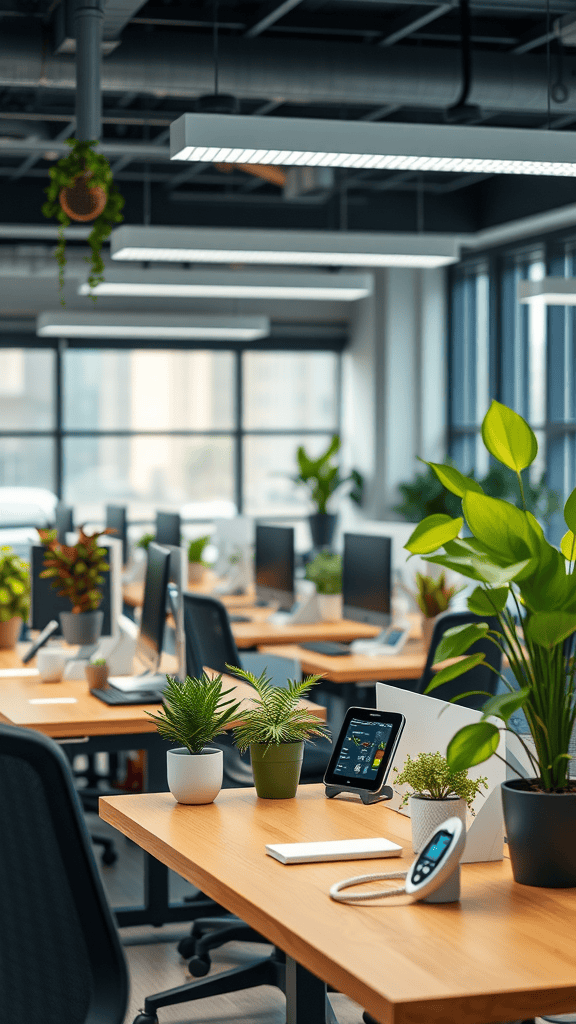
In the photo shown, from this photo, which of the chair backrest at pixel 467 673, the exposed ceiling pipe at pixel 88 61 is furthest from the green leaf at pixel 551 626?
the exposed ceiling pipe at pixel 88 61

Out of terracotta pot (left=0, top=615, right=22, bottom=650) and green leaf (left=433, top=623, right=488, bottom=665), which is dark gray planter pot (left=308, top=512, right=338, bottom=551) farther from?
green leaf (left=433, top=623, right=488, bottom=665)

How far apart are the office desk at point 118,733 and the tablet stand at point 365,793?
99cm

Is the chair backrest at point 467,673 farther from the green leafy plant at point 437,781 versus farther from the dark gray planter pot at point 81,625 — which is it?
the green leafy plant at point 437,781

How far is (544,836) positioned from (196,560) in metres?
6.37

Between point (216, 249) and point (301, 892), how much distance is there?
15.0 ft

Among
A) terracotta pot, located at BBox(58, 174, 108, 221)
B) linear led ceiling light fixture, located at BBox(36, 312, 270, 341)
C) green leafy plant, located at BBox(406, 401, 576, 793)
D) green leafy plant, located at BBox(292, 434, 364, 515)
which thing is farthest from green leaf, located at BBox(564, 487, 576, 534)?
green leafy plant, located at BBox(292, 434, 364, 515)

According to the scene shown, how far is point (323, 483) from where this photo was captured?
1102 centimetres

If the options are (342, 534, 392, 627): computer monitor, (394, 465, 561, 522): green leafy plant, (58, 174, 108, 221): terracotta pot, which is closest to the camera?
(58, 174, 108, 221): terracotta pot

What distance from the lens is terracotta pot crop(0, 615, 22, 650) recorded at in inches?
213

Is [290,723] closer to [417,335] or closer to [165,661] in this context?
[165,661]

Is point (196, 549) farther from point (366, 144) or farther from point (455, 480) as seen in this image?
point (455, 480)

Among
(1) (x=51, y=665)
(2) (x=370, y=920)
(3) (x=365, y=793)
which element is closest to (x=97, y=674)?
(1) (x=51, y=665)

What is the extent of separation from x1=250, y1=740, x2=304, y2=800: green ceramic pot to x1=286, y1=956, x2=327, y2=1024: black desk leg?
18.1 inches

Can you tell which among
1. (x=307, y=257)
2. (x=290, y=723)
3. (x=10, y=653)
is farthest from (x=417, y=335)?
(x=290, y=723)
